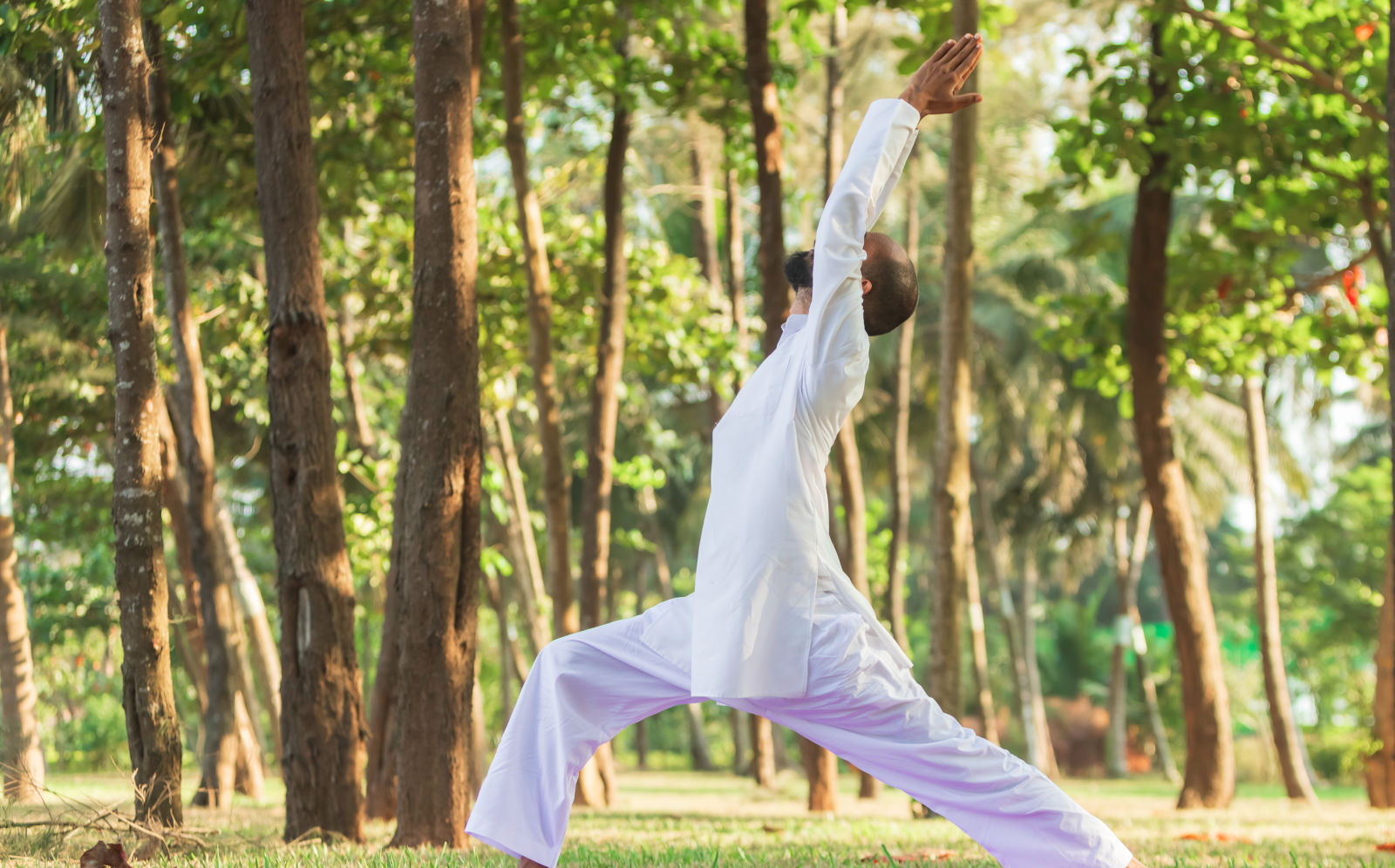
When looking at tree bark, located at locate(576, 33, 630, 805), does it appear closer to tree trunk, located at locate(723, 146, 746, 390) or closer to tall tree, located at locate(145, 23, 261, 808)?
tree trunk, located at locate(723, 146, 746, 390)

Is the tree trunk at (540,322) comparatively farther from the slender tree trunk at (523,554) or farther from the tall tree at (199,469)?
the tall tree at (199,469)

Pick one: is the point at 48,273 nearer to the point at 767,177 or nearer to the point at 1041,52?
the point at 767,177

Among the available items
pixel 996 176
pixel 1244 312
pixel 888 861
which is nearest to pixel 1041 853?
pixel 888 861

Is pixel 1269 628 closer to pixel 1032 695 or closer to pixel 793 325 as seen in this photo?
pixel 793 325

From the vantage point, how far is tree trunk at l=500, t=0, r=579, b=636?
895cm

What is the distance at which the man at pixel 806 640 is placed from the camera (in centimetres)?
331

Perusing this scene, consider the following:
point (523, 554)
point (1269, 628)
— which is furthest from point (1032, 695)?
point (523, 554)

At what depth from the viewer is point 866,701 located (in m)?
3.35

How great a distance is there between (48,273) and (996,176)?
15922mm

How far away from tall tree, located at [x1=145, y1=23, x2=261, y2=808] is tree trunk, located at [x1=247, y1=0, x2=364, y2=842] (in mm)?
2148

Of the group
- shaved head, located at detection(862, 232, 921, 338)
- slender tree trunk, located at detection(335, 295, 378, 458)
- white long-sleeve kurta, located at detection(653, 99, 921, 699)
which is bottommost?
white long-sleeve kurta, located at detection(653, 99, 921, 699)

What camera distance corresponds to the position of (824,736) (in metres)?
3.50

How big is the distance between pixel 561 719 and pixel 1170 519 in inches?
337

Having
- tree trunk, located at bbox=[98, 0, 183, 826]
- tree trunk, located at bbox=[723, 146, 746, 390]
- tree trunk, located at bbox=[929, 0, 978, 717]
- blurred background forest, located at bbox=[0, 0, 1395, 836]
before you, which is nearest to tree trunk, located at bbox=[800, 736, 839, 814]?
blurred background forest, located at bbox=[0, 0, 1395, 836]
